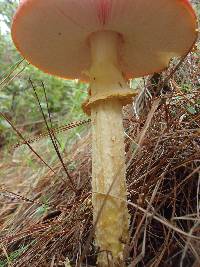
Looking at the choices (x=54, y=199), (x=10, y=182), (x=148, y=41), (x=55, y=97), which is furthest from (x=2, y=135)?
(x=148, y=41)

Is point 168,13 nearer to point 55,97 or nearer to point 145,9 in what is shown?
point 145,9

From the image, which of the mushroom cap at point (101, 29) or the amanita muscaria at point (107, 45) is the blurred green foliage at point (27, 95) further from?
the amanita muscaria at point (107, 45)

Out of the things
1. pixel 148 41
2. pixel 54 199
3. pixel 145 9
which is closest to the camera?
pixel 145 9

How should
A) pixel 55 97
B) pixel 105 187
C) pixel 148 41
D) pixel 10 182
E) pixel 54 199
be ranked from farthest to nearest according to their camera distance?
pixel 55 97 < pixel 10 182 < pixel 54 199 < pixel 148 41 < pixel 105 187

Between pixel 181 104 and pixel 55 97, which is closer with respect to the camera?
pixel 181 104

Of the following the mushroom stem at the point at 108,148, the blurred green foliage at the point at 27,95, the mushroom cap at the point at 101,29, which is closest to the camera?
the mushroom cap at the point at 101,29

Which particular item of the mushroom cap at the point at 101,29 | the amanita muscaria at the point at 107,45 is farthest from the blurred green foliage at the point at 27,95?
the amanita muscaria at the point at 107,45

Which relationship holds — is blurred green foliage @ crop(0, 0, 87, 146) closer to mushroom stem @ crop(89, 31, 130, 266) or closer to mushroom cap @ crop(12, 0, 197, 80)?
mushroom cap @ crop(12, 0, 197, 80)
